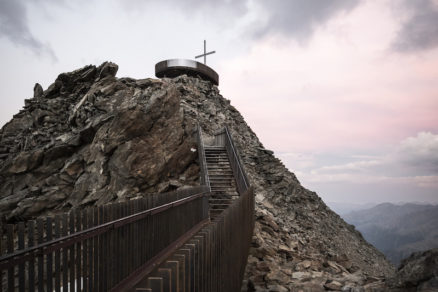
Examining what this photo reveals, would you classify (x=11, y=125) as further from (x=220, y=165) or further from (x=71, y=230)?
(x=71, y=230)

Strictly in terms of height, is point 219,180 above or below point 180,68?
below

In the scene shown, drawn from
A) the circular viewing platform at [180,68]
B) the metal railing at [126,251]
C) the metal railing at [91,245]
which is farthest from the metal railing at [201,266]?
the circular viewing platform at [180,68]

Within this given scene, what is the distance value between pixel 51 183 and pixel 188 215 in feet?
28.2

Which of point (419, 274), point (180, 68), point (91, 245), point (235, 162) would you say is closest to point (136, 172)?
point (235, 162)

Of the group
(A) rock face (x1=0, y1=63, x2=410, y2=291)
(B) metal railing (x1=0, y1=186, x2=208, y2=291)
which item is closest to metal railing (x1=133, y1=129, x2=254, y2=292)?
(B) metal railing (x1=0, y1=186, x2=208, y2=291)

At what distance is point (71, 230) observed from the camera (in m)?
4.43

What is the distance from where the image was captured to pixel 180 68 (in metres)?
28.9

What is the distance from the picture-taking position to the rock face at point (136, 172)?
Answer: 1216 centimetres

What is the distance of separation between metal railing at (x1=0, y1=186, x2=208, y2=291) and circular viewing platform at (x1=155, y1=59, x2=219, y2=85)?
23.4 m

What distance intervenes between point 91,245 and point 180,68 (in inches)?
1029

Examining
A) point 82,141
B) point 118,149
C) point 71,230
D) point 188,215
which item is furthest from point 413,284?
point 82,141

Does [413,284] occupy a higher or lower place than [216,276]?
lower

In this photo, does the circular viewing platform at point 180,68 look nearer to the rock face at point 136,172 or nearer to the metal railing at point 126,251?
the rock face at point 136,172

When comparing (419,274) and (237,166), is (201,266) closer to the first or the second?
(419,274)
